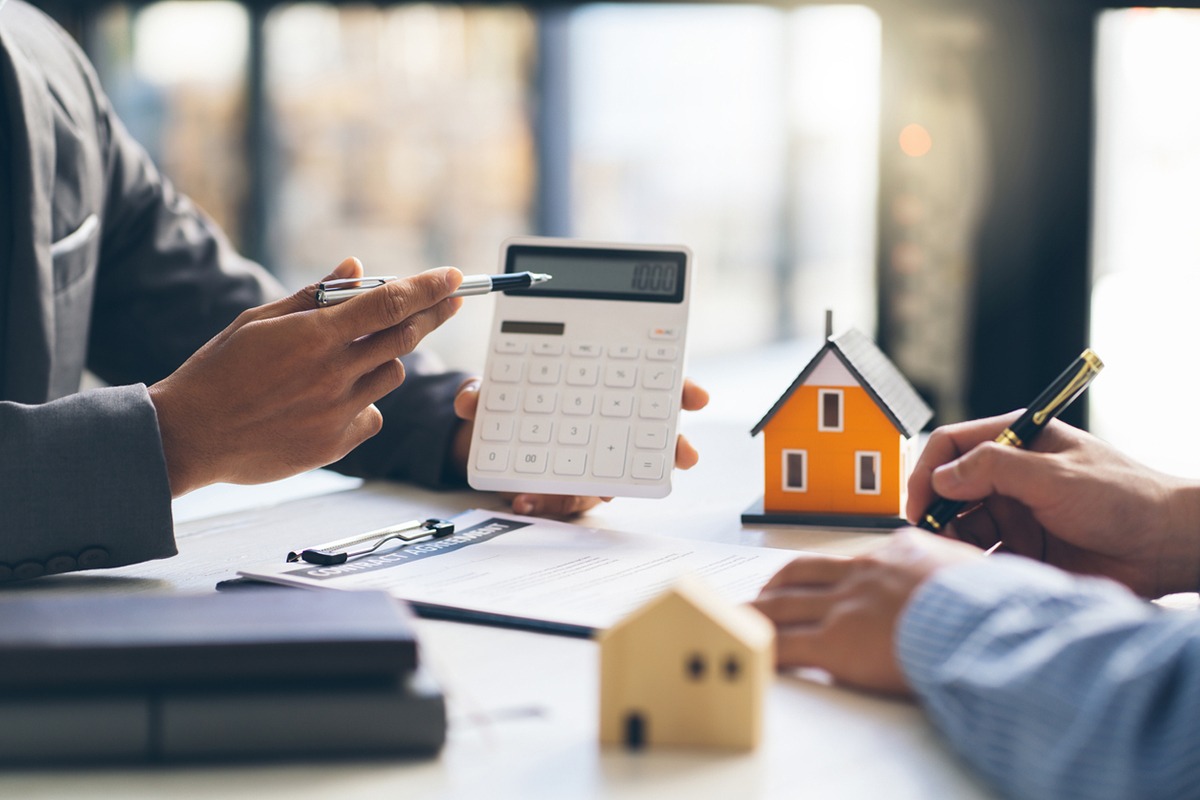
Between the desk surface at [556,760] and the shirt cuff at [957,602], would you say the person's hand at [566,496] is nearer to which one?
the desk surface at [556,760]

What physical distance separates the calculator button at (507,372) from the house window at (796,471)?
0.27 metres

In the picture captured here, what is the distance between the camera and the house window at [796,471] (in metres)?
1.11

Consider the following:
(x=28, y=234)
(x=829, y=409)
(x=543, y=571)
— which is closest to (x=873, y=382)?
(x=829, y=409)

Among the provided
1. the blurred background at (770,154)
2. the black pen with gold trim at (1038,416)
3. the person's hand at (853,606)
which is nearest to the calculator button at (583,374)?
the black pen with gold trim at (1038,416)

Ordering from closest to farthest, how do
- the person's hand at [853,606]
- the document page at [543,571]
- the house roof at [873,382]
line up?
the person's hand at [853,606] < the document page at [543,571] < the house roof at [873,382]

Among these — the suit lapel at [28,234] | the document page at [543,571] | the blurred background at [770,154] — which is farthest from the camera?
the blurred background at [770,154]

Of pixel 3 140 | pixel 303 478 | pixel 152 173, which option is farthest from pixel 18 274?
pixel 303 478

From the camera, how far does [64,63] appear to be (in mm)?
1498

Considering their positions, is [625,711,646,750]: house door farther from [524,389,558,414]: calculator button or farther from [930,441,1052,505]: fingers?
[524,389,558,414]: calculator button

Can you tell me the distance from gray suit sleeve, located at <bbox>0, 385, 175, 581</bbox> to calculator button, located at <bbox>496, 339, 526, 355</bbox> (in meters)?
0.35

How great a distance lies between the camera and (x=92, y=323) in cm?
156

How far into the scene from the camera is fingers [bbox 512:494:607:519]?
112cm

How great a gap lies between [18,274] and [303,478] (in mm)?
687

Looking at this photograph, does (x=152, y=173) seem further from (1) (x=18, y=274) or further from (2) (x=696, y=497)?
(2) (x=696, y=497)
